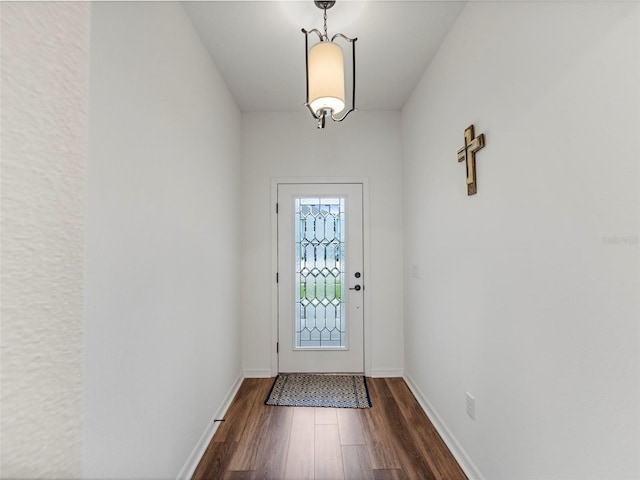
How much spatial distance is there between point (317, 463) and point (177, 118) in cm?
209

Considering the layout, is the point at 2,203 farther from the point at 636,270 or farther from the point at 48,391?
the point at 636,270

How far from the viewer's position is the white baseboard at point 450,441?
1887mm

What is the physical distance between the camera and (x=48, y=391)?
32 cm

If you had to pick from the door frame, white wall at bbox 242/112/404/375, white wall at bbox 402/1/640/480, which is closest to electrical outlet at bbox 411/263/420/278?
white wall at bbox 242/112/404/375

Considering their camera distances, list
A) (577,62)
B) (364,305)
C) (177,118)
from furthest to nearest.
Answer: (364,305) → (177,118) → (577,62)

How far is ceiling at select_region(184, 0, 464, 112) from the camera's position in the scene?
2.00 metres

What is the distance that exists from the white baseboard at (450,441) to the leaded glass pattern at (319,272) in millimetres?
952

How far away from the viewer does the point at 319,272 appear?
349 cm

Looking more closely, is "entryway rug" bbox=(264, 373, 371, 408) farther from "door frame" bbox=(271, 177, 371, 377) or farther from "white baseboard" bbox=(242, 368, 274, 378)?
"door frame" bbox=(271, 177, 371, 377)

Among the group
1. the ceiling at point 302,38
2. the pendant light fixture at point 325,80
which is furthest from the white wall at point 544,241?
the pendant light fixture at point 325,80

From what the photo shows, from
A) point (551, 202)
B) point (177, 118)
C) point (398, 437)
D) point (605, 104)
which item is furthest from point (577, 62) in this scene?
point (398, 437)

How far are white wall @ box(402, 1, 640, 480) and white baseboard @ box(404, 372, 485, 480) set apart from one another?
5cm

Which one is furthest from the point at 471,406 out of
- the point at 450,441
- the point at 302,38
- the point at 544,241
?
the point at 302,38

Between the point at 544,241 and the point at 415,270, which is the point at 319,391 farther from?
the point at 544,241
